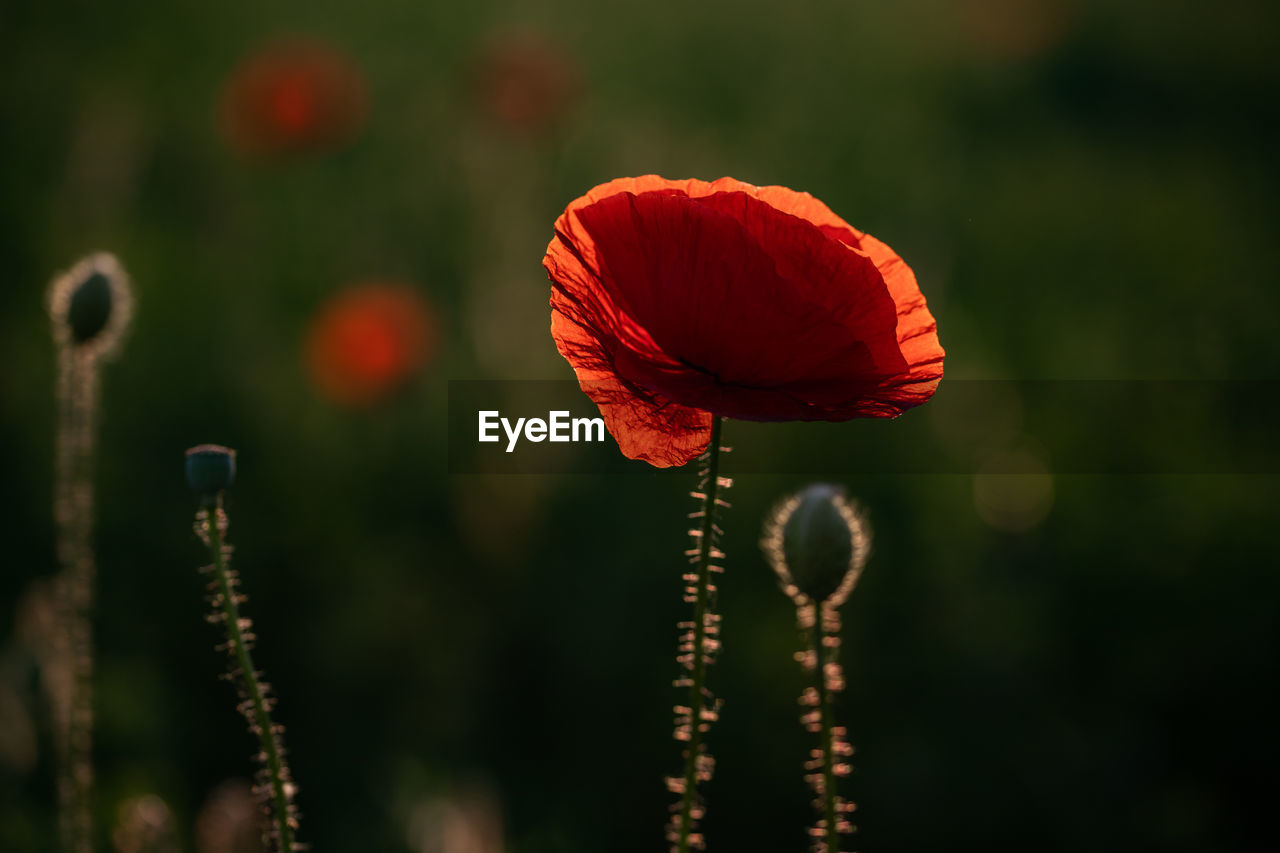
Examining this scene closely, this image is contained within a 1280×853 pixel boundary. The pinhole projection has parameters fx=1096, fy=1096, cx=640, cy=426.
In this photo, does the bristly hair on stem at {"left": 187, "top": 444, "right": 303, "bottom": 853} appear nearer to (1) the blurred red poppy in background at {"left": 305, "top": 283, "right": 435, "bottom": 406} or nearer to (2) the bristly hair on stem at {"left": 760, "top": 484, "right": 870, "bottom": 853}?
(2) the bristly hair on stem at {"left": 760, "top": 484, "right": 870, "bottom": 853}

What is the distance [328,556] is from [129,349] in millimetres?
1122

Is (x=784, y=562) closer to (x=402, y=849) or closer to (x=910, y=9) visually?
(x=402, y=849)

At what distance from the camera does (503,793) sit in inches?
89.1

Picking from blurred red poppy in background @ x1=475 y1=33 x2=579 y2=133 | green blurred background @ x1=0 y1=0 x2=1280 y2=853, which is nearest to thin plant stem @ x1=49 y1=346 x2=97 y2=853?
green blurred background @ x1=0 y1=0 x2=1280 y2=853

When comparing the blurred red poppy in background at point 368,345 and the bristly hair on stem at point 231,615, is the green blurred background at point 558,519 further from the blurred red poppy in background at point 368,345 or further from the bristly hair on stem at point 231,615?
the bristly hair on stem at point 231,615

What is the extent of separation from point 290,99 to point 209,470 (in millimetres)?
2950

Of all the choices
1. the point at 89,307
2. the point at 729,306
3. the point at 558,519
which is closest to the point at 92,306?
the point at 89,307

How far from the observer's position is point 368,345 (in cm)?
299

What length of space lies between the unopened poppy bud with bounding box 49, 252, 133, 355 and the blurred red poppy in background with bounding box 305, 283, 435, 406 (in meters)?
1.87

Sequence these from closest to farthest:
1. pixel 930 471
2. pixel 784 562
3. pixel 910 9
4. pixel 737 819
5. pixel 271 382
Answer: pixel 784 562 → pixel 737 819 → pixel 930 471 → pixel 271 382 → pixel 910 9

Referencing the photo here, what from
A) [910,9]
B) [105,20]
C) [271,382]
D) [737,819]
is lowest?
[737,819]

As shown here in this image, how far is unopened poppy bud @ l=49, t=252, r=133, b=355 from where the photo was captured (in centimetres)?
108

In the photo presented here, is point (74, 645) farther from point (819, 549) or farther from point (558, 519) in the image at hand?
point (558, 519)

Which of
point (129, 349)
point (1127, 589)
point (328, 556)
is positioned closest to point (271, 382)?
point (129, 349)
